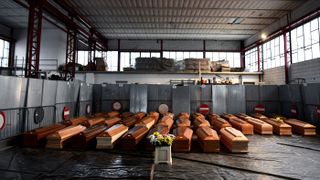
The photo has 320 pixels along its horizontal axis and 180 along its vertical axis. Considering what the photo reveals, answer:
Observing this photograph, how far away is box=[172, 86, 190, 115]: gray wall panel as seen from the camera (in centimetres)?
1394

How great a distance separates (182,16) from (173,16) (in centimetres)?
67

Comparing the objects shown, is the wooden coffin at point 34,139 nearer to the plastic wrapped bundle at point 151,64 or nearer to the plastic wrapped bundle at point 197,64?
the plastic wrapped bundle at point 151,64

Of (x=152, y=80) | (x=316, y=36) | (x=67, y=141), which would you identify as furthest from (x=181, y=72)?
(x=67, y=141)

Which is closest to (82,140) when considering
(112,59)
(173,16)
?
(173,16)

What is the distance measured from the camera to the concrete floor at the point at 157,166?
15.1 feet

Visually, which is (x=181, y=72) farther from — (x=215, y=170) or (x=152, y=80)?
(x=215, y=170)

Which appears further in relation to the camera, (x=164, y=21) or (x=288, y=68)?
(x=164, y=21)

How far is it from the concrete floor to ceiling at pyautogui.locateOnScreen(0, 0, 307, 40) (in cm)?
966

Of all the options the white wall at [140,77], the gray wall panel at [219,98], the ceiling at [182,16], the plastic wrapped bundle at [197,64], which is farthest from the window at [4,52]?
the gray wall panel at [219,98]

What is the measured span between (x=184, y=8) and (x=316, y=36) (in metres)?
8.06

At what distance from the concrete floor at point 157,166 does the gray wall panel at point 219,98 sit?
23.0 feet

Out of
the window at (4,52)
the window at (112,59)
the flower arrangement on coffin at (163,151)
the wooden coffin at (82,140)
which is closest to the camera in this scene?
the flower arrangement on coffin at (163,151)

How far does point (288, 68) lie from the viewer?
14.3 metres

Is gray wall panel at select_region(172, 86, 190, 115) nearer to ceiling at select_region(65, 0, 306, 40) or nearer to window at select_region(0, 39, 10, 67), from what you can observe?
ceiling at select_region(65, 0, 306, 40)
